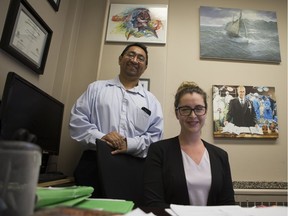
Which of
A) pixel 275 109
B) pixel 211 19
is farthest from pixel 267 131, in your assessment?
pixel 211 19

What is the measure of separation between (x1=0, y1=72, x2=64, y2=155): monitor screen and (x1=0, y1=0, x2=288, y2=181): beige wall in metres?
0.31

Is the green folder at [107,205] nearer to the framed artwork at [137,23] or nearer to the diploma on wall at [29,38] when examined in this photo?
the diploma on wall at [29,38]

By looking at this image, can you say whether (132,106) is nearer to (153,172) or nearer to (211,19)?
(153,172)

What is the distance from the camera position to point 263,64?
2.08 meters

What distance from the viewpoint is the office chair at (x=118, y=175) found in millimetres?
960

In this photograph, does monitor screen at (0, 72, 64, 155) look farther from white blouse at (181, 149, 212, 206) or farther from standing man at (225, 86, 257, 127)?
standing man at (225, 86, 257, 127)

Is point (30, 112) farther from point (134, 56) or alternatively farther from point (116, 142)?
point (134, 56)

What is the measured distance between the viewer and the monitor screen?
1007 millimetres

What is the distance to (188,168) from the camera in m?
0.98

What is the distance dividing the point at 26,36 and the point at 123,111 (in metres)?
0.76

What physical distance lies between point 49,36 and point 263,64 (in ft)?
6.03

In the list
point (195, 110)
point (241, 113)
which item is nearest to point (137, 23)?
point (241, 113)

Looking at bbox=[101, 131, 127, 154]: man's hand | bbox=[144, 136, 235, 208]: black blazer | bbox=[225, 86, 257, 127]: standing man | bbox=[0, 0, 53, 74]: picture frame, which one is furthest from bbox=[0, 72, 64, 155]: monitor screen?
bbox=[225, 86, 257, 127]: standing man

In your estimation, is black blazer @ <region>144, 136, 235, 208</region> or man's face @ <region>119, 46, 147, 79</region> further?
man's face @ <region>119, 46, 147, 79</region>
